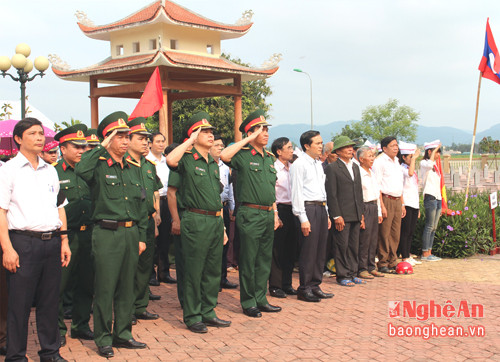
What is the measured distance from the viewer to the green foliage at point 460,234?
984cm

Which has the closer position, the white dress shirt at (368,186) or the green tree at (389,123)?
the white dress shirt at (368,186)

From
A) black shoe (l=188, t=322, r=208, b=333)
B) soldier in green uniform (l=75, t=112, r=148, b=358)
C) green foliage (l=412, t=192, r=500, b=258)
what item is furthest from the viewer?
green foliage (l=412, t=192, r=500, b=258)

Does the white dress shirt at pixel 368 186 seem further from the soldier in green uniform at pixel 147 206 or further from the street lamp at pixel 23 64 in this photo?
the street lamp at pixel 23 64

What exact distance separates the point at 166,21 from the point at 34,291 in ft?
69.1

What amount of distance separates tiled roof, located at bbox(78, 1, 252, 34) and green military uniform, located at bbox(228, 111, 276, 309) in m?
19.1

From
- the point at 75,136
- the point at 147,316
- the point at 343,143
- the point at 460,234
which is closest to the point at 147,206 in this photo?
the point at 75,136

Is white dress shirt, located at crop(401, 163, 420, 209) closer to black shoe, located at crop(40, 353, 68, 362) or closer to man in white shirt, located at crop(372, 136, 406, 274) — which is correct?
man in white shirt, located at crop(372, 136, 406, 274)

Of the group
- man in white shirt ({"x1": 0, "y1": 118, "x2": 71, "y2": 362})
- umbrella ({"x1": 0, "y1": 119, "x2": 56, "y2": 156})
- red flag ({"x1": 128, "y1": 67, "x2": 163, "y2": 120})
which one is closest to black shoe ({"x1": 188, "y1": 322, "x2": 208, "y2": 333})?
man in white shirt ({"x1": 0, "y1": 118, "x2": 71, "y2": 362})

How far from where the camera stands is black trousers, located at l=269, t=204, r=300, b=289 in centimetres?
707

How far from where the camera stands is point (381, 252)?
338 inches

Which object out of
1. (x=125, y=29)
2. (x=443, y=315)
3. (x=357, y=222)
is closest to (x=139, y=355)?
(x=443, y=315)

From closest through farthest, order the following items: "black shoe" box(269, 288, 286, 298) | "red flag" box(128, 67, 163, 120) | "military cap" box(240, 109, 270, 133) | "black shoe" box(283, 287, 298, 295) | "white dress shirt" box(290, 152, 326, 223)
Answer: "military cap" box(240, 109, 270, 133)
"white dress shirt" box(290, 152, 326, 223)
"black shoe" box(269, 288, 286, 298)
"black shoe" box(283, 287, 298, 295)
"red flag" box(128, 67, 163, 120)

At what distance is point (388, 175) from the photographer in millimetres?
8531

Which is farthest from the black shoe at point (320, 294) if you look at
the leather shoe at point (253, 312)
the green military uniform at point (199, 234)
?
the green military uniform at point (199, 234)
